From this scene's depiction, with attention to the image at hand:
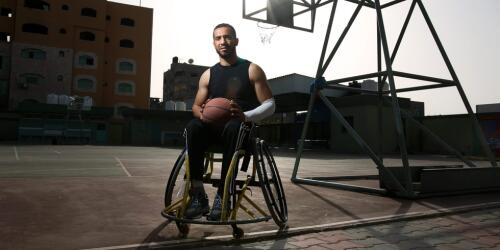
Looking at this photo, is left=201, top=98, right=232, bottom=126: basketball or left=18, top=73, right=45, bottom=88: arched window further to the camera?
left=18, top=73, right=45, bottom=88: arched window

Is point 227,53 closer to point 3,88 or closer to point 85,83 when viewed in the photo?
point 85,83

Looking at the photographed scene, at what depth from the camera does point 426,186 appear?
6.84 m

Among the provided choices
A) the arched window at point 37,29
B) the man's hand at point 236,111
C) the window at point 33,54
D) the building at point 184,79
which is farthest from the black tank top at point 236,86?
the building at point 184,79

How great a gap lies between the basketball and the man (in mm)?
43

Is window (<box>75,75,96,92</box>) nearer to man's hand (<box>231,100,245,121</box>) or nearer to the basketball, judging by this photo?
the basketball

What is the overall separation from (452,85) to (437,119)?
2584 centimetres

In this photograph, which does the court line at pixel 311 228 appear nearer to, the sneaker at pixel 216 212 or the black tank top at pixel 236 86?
the sneaker at pixel 216 212

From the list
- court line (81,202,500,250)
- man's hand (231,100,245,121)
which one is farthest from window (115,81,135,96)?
man's hand (231,100,245,121)

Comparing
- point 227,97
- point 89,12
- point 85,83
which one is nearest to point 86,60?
point 85,83

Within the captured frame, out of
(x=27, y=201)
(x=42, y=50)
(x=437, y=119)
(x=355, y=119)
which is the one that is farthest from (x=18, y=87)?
(x=27, y=201)

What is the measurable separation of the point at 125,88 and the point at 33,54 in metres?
10.2

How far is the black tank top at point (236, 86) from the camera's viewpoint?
391cm

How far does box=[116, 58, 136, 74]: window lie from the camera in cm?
4862

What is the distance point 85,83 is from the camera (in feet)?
151
